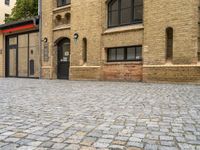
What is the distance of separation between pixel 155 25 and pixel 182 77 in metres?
2.90

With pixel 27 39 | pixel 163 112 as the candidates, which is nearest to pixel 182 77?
pixel 163 112

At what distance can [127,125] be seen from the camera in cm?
416

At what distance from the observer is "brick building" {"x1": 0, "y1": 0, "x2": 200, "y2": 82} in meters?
11.6

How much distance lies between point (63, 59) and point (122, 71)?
5401mm

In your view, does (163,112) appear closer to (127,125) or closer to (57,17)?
(127,125)

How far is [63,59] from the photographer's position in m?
17.9

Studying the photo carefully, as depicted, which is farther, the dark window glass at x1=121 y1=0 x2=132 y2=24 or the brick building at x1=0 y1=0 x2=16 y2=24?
the brick building at x1=0 y1=0 x2=16 y2=24

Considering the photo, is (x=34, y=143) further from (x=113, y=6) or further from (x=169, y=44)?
(x=113, y=6)

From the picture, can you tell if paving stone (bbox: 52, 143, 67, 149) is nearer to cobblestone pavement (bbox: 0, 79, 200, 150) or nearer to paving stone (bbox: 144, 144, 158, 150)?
cobblestone pavement (bbox: 0, 79, 200, 150)

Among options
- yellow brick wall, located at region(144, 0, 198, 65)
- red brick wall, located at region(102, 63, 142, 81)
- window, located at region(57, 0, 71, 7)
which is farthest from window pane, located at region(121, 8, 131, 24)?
window, located at region(57, 0, 71, 7)

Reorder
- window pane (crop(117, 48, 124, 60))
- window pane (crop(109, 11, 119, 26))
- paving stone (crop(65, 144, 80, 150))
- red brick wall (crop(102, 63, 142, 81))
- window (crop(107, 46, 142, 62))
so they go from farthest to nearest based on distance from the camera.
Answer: window pane (crop(109, 11, 119, 26)) < window pane (crop(117, 48, 124, 60)) < window (crop(107, 46, 142, 62)) < red brick wall (crop(102, 63, 142, 81)) < paving stone (crop(65, 144, 80, 150))

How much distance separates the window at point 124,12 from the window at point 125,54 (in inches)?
55.9

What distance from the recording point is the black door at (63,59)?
17.7 m

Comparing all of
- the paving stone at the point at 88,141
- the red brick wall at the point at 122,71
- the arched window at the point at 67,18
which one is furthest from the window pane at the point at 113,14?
the paving stone at the point at 88,141
